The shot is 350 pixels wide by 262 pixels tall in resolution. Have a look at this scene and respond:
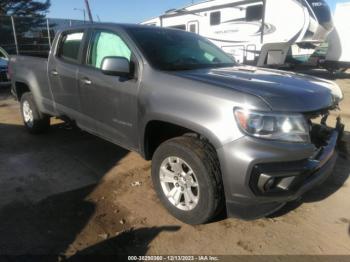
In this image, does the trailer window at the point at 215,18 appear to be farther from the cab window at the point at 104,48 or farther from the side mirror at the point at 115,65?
the side mirror at the point at 115,65

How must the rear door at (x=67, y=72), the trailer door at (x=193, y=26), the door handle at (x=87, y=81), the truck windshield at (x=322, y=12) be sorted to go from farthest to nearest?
the trailer door at (x=193, y=26) < the truck windshield at (x=322, y=12) < the rear door at (x=67, y=72) < the door handle at (x=87, y=81)

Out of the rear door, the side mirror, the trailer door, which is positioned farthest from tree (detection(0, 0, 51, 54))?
the side mirror

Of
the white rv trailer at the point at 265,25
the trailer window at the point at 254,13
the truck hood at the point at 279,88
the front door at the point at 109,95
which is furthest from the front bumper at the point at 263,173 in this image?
the trailer window at the point at 254,13

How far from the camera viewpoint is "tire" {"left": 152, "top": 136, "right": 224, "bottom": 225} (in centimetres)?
282

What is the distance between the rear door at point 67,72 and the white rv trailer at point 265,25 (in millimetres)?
8018

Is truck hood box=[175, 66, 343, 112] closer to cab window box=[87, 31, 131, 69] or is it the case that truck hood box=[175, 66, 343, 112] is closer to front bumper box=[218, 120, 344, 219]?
front bumper box=[218, 120, 344, 219]

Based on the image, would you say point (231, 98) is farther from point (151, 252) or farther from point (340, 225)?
point (340, 225)

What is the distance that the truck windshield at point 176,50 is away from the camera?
11.7ft

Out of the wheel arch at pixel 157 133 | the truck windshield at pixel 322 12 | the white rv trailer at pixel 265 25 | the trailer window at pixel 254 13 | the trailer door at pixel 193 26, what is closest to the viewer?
the wheel arch at pixel 157 133

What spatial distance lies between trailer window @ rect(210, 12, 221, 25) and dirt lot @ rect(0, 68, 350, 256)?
33.7ft

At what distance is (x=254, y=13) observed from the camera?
12.4 m

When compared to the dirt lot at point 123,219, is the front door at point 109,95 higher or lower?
higher

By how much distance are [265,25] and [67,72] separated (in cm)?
953

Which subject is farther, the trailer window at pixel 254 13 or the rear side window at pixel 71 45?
the trailer window at pixel 254 13
